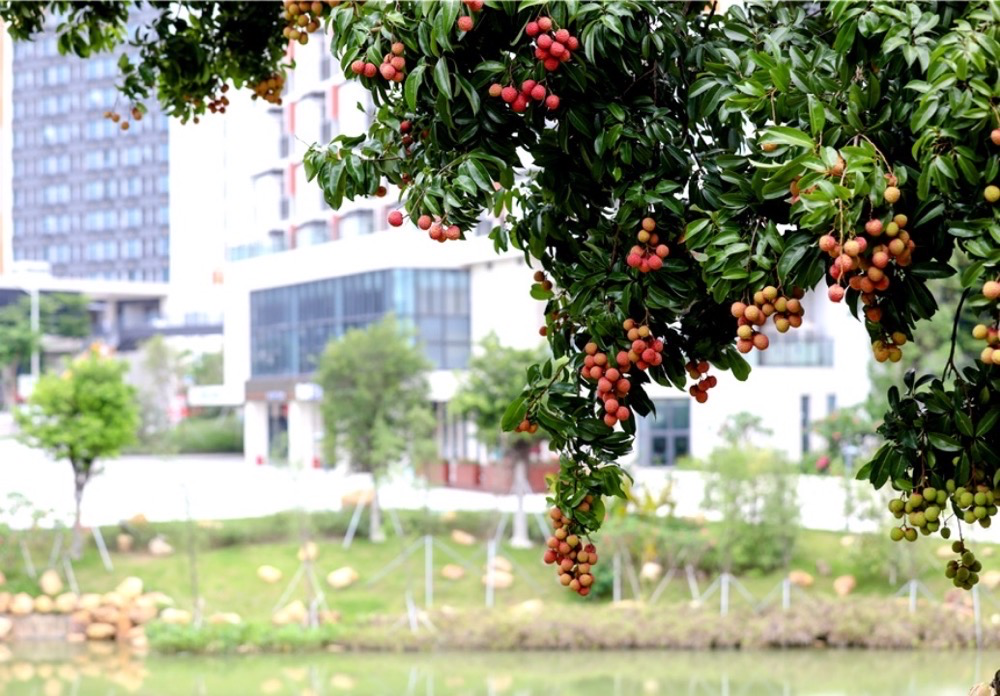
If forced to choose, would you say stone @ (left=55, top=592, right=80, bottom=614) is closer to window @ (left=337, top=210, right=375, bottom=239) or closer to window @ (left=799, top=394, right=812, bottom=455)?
window @ (left=337, top=210, right=375, bottom=239)

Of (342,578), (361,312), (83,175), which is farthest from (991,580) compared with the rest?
(83,175)

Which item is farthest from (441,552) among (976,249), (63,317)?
(63,317)

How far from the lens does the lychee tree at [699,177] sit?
1737 mm

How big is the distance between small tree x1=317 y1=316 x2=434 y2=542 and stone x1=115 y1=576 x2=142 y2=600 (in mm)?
2884

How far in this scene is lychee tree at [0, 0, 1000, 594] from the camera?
1737mm

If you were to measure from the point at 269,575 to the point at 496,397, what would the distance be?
3208mm

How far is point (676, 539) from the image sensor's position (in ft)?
43.0

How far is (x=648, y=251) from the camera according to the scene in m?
2.20

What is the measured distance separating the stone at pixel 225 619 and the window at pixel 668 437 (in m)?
9.11

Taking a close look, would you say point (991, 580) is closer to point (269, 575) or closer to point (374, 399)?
point (374, 399)

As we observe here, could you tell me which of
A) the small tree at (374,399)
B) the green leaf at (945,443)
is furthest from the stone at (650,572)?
the green leaf at (945,443)

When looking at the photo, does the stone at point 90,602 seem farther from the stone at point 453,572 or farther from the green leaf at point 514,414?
the green leaf at point 514,414

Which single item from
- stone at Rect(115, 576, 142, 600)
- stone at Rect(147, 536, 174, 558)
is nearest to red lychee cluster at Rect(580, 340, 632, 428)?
stone at Rect(115, 576, 142, 600)

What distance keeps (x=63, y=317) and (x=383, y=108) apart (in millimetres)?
40919
